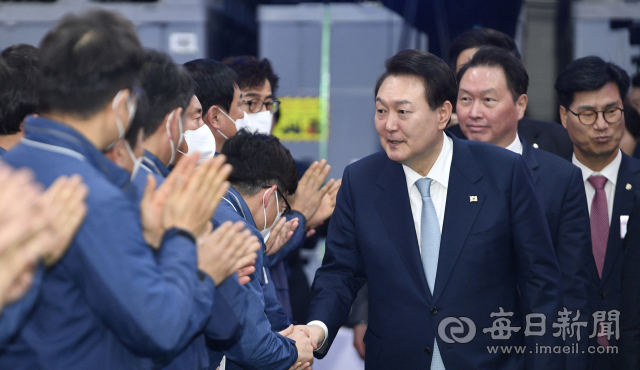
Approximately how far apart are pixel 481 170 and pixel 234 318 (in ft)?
3.95

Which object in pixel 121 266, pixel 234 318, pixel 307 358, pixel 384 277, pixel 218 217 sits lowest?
pixel 307 358

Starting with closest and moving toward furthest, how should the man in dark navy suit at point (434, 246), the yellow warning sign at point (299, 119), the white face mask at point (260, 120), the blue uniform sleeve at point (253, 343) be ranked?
the blue uniform sleeve at point (253, 343), the man in dark navy suit at point (434, 246), the white face mask at point (260, 120), the yellow warning sign at point (299, 119)

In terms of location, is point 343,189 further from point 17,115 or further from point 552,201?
point 17,115

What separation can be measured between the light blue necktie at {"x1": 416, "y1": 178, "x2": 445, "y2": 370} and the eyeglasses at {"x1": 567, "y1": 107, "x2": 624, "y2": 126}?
124 cm

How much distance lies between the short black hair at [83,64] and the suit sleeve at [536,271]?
1529 mm

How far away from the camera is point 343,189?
263 centimetres

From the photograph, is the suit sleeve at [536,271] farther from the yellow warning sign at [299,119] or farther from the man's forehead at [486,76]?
the yellow warning sign at [299,119]

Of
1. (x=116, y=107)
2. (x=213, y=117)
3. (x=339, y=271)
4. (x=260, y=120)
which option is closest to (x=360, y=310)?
(x=339, y=271)

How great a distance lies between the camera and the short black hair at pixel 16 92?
2383 millimetres

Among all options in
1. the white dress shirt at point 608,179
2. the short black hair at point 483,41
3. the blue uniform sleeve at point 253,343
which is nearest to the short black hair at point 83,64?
the blue uniform sleeve at point 253,343

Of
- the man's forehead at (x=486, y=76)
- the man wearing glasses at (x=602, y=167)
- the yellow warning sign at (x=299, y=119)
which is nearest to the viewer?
the man wearing glasses at (x=602, y=167)

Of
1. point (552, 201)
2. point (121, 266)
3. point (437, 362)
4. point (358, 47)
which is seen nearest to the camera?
point (121, 266)

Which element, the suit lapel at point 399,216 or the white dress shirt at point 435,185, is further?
the white dress shirt at point 435,185

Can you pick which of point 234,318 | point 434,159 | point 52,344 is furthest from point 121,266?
point 434,159
